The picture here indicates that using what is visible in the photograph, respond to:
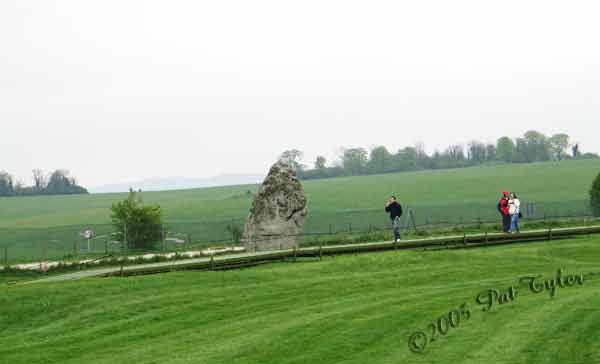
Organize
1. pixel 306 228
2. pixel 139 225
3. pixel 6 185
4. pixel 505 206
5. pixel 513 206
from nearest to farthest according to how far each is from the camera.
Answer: pixel 513 206 → pixel 505 206 → pixel 139 225 → pixel 306 228 → pixel 6 185

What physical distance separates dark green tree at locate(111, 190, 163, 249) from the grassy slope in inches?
904

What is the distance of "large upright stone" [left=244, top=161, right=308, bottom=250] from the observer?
150ft

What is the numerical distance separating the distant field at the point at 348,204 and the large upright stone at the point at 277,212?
741 inches

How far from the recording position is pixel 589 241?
3912cm

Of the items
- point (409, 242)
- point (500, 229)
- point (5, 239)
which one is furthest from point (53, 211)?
point (409, 242)

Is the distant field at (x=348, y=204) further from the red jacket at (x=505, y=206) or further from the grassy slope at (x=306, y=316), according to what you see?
the grassy slope at (x=306, y=316)

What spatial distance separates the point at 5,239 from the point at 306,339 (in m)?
59.0

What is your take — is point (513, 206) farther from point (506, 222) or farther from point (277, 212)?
point (277, 212)

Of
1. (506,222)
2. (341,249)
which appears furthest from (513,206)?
(341,249)

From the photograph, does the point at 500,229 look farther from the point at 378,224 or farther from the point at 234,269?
the point at 234,269

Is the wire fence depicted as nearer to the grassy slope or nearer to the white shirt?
the white shirt

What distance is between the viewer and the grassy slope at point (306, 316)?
61.2 ft

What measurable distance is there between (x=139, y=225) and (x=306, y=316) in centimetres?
3400

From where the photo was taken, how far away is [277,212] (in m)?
46.6
